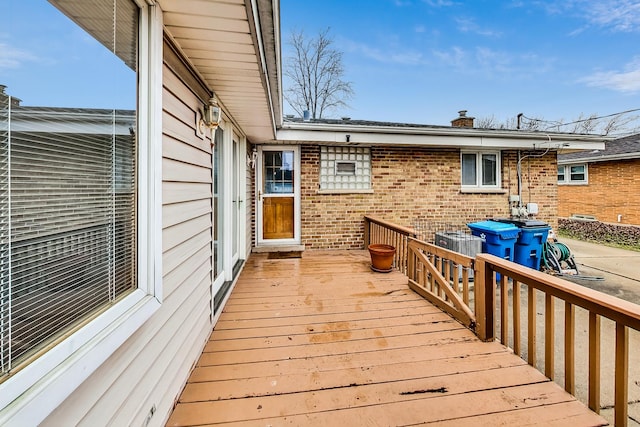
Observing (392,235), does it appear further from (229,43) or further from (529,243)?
(229,43)

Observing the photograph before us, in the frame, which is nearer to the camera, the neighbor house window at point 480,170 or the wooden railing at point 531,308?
the wooden railing at point 531,308

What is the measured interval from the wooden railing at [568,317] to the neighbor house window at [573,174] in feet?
45.6

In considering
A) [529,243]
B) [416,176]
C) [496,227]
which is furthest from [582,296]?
[416,176]

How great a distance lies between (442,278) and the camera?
3.15 metres

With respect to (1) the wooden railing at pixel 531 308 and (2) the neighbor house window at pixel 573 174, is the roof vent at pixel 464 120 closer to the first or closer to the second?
(1) the wooden railing at pixel 531 308

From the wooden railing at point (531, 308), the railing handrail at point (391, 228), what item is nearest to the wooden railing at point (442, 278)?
the wooden railing at point (531, 308)

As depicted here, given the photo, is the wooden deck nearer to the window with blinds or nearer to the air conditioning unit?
the window with blinds

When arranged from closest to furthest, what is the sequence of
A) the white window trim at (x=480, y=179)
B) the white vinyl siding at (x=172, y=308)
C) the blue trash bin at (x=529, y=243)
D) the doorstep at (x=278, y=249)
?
the white vinyl siding at (x=172, y=308) < the blue trash bin at (x=529, y=243) < the doorstep at (x=278, y=249) < the white window trim at (x=480, y=179)

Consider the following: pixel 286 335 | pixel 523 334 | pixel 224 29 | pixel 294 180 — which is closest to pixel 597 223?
pixel 523 334

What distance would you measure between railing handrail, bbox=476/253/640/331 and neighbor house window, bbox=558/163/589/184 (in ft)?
45.9

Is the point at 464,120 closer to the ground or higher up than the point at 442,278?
higher up

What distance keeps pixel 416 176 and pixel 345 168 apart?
1.65 metres

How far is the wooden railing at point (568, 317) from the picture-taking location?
160cm

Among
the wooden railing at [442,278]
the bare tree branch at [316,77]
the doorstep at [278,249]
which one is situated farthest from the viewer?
the bare tree branch at [316,77]
